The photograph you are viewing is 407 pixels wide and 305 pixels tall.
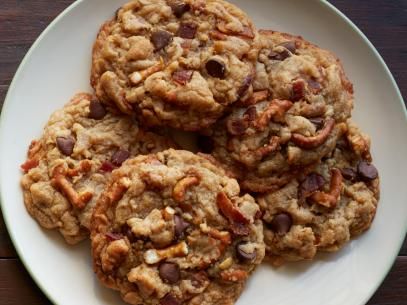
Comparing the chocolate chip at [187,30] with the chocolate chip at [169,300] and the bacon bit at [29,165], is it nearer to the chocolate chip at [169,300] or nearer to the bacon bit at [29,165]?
the bacon bit at [29,165]

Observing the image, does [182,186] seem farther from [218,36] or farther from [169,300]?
[218,36]

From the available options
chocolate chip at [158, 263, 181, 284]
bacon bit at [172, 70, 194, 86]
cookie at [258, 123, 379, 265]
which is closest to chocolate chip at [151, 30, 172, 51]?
bacon bit at [172, 70, 194, 86]

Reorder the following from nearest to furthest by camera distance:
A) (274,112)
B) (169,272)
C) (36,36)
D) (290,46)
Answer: (169,272)
(274,112)
(290,46)
(36,36)

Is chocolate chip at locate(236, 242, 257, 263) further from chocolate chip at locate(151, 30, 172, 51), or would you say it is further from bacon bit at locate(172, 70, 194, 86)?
chocolate chip at locate(151, 30, 172, 51)

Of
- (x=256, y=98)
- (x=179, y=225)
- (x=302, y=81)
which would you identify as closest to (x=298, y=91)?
(x=302, y=81)

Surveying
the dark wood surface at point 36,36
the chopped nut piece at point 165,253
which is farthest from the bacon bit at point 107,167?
the dark wood surface at point 36,36

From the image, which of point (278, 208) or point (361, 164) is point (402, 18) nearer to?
point (361, 164)
